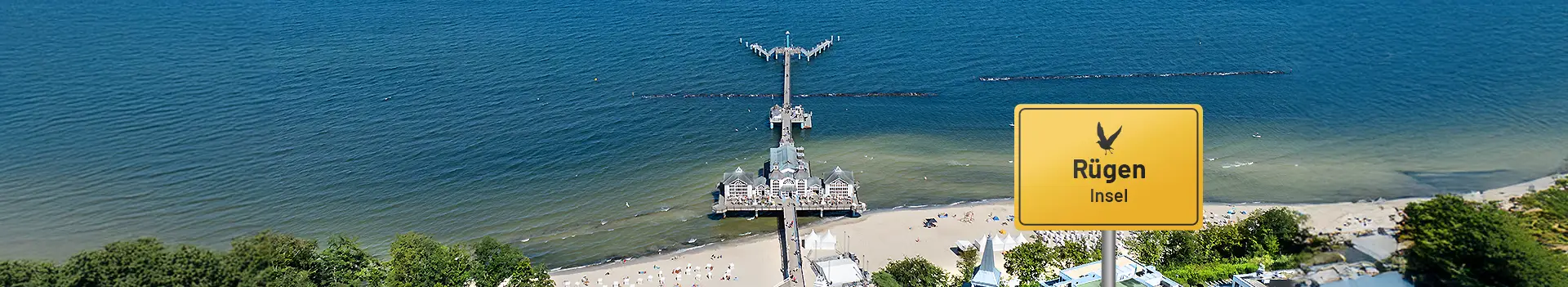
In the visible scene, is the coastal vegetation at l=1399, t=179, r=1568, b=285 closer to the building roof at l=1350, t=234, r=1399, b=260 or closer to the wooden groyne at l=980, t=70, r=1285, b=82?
the building roof at l=1350, t=234, r=1399, b=260

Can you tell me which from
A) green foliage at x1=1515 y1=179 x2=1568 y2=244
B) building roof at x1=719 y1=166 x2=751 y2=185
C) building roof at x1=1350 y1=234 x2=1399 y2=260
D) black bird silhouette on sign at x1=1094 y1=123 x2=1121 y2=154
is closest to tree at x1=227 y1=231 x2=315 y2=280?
building roof at x1=719 y1=166 x2=751 y2=185

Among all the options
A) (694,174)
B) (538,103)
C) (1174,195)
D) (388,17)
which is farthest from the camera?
(388,17)

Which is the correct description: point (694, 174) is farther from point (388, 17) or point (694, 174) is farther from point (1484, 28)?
point (1484, 28)

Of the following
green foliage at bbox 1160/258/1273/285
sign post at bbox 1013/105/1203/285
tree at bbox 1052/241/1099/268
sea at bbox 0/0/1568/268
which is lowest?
sign post at bbox 1013/105/1203/285

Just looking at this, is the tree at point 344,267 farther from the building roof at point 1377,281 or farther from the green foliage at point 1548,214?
the green foliage at point 1548,214

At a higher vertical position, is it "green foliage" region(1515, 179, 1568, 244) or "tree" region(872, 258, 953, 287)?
"green foliage" region(1515, 179, 1568, 244)

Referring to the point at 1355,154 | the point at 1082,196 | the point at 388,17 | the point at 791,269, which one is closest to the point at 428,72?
the point at 388,17

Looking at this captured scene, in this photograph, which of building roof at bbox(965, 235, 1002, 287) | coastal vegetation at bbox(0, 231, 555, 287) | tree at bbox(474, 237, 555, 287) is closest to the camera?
coastal vegetation at bbox(0, 231, 555, 287)
